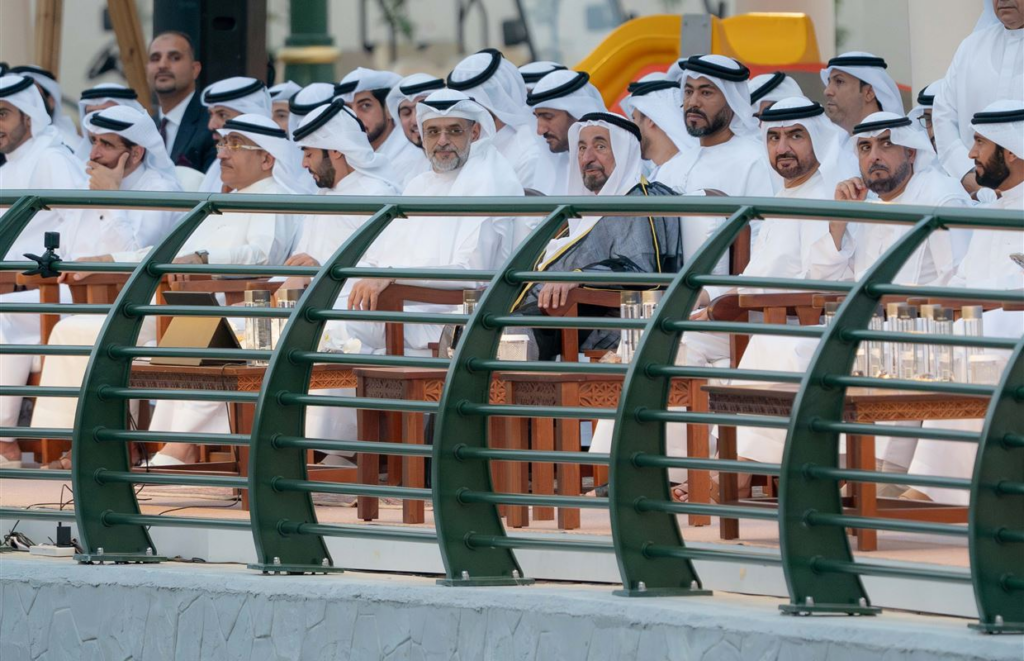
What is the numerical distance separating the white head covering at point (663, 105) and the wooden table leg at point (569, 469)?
2791mm

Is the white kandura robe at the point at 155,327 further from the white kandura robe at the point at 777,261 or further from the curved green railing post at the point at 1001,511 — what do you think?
the curved green railing post at the point at 1001,511

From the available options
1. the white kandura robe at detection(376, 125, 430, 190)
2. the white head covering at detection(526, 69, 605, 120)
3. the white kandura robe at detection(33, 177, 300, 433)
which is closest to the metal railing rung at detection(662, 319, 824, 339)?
the white kandura robe at detection(33, 177, 300, 433)

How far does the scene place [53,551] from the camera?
21.9 ft

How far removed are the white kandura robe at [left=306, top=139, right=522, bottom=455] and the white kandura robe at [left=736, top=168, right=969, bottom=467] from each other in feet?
4.60

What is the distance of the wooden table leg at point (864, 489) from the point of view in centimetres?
618

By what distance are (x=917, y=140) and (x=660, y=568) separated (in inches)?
130

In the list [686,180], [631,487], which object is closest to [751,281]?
[631,487]

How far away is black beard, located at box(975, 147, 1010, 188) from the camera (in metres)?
7.73

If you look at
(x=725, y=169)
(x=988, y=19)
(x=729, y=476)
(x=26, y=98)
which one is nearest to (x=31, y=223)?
(x=26, y=98)

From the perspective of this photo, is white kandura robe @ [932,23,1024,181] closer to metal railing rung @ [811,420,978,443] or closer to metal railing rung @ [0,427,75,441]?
metal railing rung @ [811,420,978,443]

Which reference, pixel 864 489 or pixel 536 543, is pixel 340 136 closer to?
pixel 864 489

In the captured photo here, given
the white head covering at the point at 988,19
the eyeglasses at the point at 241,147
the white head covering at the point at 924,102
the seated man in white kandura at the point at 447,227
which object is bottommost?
the seated man in white kandura at the point at 447,227

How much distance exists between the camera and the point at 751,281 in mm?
5191

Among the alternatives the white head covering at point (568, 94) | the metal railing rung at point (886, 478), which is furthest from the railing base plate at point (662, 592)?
the white head covering at point (568, 94)
